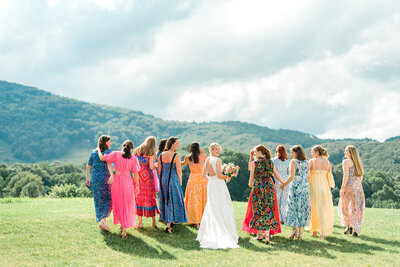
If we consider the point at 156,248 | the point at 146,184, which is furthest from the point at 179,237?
the point at 146,184

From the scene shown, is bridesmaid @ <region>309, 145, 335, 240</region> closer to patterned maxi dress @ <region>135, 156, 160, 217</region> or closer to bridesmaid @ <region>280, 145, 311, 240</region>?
bridesmaid @ <region>280, 145, 311, 240</region>

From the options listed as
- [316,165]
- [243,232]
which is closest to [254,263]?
[243,232]

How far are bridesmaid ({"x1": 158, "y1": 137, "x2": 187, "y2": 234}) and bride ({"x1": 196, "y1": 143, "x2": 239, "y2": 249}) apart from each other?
4.01 feet

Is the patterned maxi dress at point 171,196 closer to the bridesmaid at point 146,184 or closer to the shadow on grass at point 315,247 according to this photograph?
the bridesmaid at point 146,184

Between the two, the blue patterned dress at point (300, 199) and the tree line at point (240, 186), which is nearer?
the blue patterned dress at point (300, 199)

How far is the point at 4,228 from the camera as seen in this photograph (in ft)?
34.3

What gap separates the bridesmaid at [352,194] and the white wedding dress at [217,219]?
3.94 metres

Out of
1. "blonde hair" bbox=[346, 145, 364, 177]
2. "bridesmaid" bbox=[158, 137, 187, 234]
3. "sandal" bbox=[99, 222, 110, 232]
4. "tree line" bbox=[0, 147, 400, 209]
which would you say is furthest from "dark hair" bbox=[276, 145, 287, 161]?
"tree line" bbox=[0, 147, 400, 209]

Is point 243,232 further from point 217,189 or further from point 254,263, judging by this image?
point 254,263

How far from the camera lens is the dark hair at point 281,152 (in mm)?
11320

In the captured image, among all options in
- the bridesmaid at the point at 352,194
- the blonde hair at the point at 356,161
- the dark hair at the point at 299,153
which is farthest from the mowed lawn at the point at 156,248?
the dark hair at the point at 299,153

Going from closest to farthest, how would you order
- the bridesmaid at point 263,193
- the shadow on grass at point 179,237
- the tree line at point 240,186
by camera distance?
the shadow on grass at point 179,237
the bridesmaid at point 263,193
the tree line at point 240,186

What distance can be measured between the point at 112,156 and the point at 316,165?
5.90 m

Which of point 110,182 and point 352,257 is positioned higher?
point 110,182
